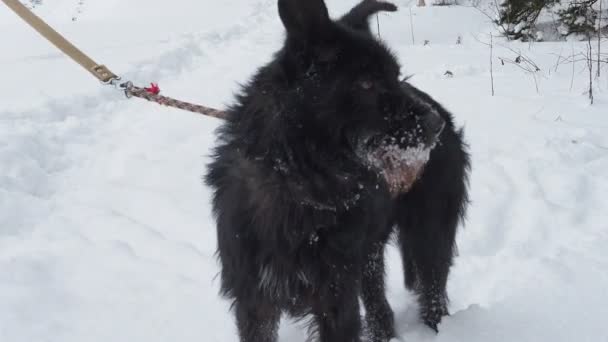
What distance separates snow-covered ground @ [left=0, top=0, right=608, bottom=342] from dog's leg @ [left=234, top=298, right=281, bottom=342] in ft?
1.50

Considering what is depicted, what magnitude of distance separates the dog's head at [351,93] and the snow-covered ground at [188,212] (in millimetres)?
1355

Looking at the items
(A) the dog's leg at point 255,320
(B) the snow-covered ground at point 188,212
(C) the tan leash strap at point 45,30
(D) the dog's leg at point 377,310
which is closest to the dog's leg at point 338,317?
(A) the dog's leg at point 255,320

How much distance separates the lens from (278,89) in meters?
1.80

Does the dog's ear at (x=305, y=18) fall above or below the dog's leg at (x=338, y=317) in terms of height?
above

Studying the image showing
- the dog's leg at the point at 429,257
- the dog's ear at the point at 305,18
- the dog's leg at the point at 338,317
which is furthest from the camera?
the dog's leg at the point at 429,257

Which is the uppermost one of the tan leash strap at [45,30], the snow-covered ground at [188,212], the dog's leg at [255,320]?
the tan leash strap at [45,30]

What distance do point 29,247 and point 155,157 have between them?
1926 millimetres

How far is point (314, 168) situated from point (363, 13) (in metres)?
0.97

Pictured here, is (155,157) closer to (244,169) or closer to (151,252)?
(151,252)

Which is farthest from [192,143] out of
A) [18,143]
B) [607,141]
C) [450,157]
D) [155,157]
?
[607,141]

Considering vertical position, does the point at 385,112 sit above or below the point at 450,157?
above

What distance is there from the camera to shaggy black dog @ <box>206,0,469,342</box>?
178cm

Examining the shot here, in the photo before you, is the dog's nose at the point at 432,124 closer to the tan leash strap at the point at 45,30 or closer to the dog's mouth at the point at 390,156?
the dog's mouth at the point at 390,156

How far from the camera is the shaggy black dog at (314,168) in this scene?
1779 mm
